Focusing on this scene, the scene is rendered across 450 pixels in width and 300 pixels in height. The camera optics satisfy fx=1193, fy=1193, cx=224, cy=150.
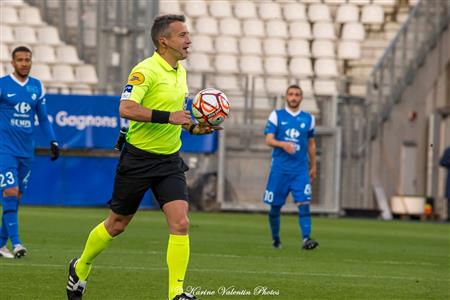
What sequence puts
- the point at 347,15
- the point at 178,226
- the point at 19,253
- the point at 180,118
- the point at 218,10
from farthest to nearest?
the point at 347,15, the point at 218,10, the point at 19,253, the point at 178,226, the point at 180,118

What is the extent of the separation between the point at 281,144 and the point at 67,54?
14051mm

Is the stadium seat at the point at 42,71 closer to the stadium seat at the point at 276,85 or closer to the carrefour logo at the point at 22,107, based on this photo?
the stadium seat at the point at 276,85

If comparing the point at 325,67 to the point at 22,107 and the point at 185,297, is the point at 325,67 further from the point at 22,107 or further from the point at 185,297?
the point at 185,297

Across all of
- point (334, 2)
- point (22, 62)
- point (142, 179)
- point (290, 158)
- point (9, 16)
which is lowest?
point (290, 158)

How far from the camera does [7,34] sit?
93.6 feet

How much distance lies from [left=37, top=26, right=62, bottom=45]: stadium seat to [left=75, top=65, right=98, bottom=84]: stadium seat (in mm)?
1076

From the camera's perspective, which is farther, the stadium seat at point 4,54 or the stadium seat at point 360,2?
the stadium seat at point 360,2

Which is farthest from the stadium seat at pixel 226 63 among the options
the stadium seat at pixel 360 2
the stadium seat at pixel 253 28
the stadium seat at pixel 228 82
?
the stadium seat at pixel 360 2

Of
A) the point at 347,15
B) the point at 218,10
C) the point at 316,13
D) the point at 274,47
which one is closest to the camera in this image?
the point at 274,47

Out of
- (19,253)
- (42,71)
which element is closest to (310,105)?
(42,71)

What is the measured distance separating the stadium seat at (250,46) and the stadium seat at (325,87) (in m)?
2.12

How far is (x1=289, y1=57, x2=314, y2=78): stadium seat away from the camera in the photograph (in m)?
30.4

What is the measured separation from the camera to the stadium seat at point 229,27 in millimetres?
30484

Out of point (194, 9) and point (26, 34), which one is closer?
point (26, 34)
